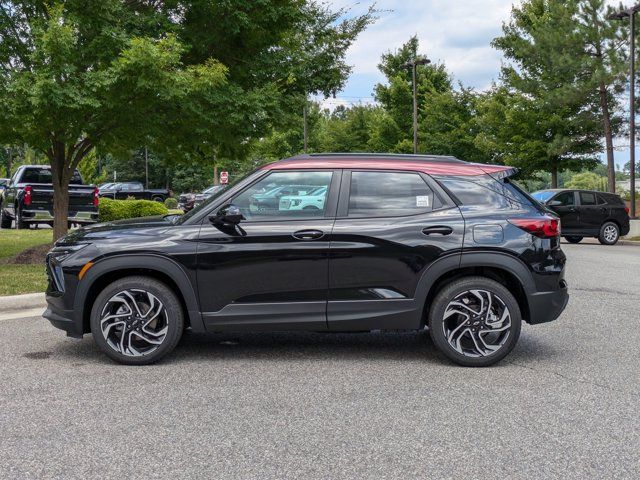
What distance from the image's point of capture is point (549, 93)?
2992 cm

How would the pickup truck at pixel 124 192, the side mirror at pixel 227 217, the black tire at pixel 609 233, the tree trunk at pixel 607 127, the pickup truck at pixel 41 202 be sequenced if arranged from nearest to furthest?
the side mirror at pixel 227 217, the pickup truck at pixel 41 202, the black tire at pixel 609 233, the tree trunk at pixel 607 127, the pickup truck at pixel 124 192

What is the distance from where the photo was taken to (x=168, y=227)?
219 inches

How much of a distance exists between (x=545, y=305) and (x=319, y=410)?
2.24 m

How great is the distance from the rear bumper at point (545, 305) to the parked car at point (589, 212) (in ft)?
51.3

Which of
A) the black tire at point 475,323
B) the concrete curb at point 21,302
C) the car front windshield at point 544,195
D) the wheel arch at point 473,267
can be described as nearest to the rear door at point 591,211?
the car front windshield at point 544,195

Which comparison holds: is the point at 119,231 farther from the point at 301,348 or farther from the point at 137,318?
the point at 301,348

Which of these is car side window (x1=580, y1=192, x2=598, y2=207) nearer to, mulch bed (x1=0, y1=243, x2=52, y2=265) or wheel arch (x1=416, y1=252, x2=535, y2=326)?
mulch bed (x1=0, y1=243, x2=52, y2=265)

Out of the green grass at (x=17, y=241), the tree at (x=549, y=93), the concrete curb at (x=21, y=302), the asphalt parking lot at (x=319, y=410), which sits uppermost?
the tree at (x=549, y=93)

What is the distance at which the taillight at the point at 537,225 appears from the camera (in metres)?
5.53

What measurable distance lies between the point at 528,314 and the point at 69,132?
8006mm

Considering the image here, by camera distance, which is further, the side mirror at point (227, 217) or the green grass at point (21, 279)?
the green grass at point (21, 279)

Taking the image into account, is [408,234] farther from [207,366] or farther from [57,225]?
[57,225]

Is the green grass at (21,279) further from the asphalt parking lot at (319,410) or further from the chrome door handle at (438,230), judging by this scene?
the chrome door handle at (438,230)

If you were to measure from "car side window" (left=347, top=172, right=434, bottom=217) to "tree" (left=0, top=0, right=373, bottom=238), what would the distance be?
4930 mm
